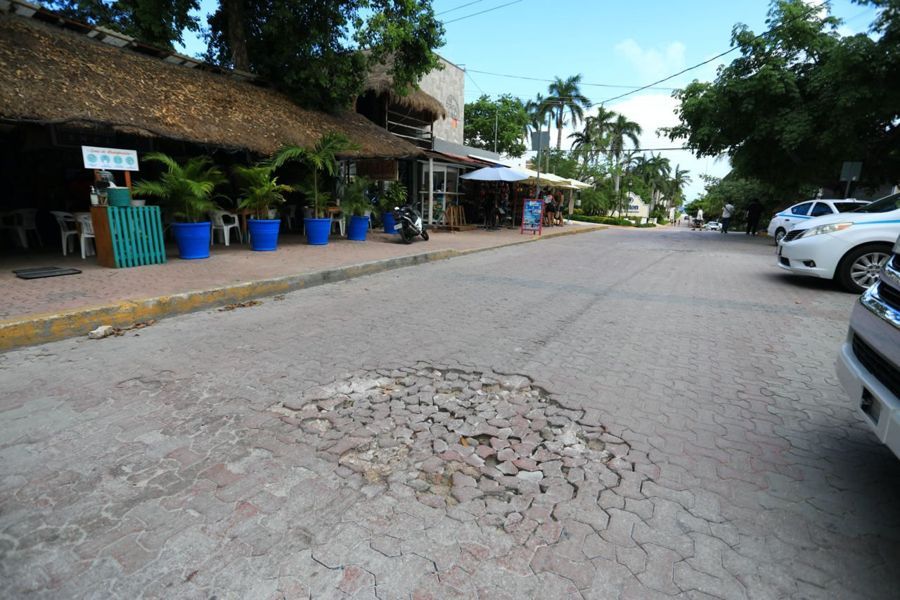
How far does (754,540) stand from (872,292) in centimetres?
158

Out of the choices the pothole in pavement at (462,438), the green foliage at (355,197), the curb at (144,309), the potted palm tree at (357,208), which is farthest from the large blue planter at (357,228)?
the pothole in pavement at (462,438)

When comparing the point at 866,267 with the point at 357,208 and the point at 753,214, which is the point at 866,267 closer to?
the point at 357,208

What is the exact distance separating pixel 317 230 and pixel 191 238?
3100 millimetres

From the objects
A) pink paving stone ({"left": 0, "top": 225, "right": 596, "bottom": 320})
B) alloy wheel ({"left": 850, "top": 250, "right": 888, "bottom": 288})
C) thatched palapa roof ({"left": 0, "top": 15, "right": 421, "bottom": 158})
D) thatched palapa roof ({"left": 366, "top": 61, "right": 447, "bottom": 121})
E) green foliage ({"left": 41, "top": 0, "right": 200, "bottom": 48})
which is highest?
green foliage ({"left": 41, "top": 0, "right": 200, "bottom": 48})

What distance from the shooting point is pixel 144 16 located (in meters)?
12.7

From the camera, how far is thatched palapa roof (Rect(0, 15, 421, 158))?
728 cm

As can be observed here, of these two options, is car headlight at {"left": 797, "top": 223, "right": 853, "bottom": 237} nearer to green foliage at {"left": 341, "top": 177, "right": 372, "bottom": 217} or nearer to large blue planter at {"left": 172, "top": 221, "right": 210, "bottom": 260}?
green foliage at {"left": 341, "top": 177, "right": 372, "bottom": 217}

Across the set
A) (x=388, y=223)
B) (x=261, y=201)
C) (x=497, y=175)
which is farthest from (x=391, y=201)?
(x=261, y=201)

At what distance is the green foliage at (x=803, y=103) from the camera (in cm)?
1469

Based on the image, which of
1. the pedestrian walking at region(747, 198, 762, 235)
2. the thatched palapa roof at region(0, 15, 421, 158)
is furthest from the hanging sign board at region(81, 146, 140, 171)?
the pedestrian walking at region(747, 198, 762, 235)

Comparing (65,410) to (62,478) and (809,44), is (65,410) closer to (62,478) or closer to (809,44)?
(62,478)

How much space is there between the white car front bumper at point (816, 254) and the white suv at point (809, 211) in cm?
787

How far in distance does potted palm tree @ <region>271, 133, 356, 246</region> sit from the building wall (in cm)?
1093

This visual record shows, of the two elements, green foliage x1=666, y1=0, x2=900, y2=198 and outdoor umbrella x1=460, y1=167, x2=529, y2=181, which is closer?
green foliage x1=666, y1=0, x2=900, y2=198
